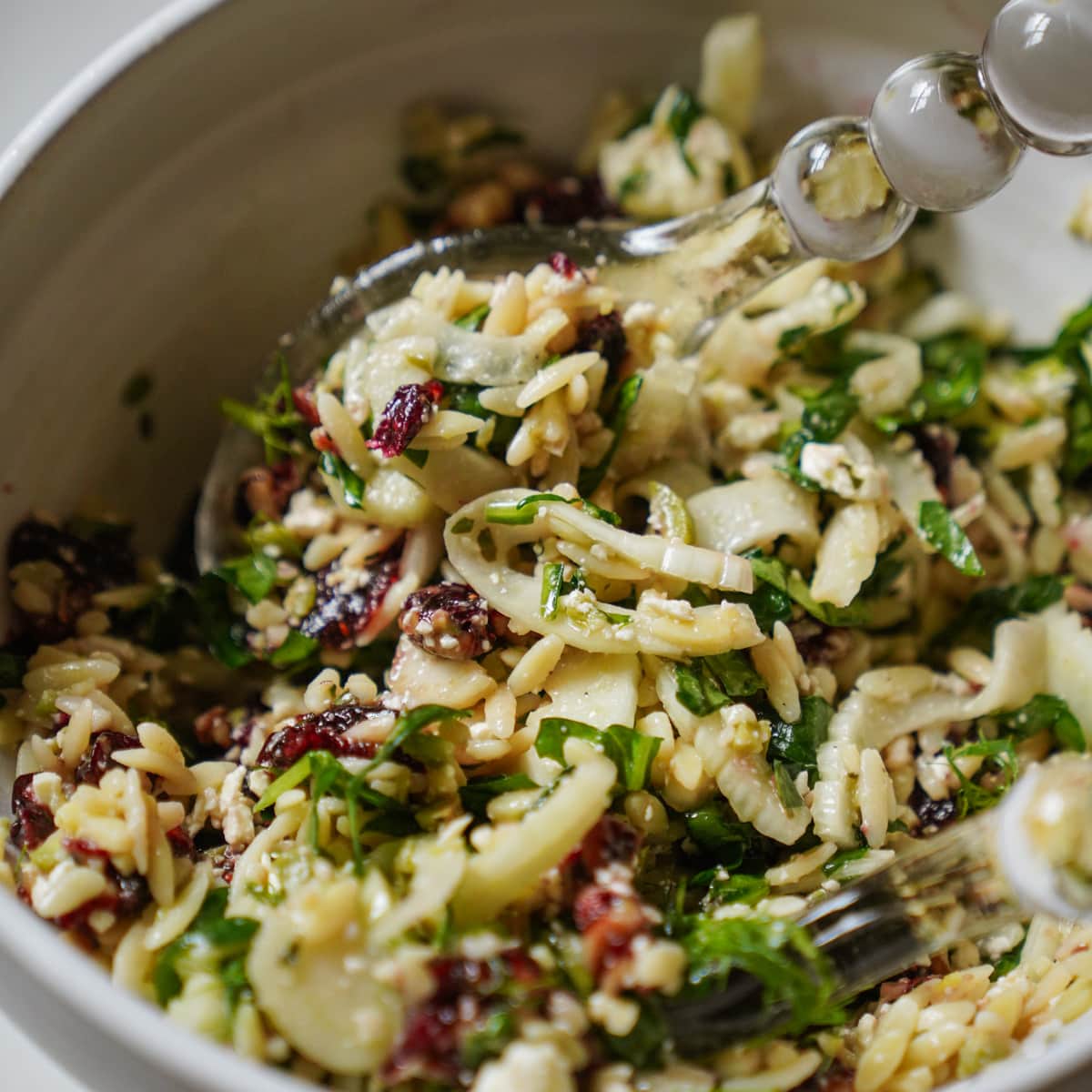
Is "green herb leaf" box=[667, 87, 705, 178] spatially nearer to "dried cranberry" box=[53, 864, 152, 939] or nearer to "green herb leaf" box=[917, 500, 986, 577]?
"green herb leaf" box=[917, 500, 986, 577]

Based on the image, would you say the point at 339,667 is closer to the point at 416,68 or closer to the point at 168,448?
the point at 168,448

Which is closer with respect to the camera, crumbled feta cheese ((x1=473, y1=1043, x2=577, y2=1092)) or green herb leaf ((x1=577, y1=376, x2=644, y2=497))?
crumbled feta cheese ((x1=473, y1=1043, x2=577, y2=1092))

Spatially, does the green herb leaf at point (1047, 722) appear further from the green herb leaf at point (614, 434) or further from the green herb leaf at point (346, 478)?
the green herb leaf at point (346, 478)

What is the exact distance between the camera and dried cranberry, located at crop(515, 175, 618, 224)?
6.96ft

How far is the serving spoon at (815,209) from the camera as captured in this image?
1466mm

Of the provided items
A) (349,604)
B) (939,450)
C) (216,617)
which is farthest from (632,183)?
(216,617)

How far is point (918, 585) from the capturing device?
186 cm

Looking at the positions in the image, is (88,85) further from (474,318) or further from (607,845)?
(607,845)

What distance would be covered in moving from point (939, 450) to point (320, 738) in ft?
3.58

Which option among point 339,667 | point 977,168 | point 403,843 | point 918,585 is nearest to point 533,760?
point 403,843

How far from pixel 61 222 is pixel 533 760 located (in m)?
1.06

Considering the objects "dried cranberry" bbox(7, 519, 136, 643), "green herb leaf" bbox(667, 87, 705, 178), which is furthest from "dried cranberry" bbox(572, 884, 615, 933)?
"green herb leaf" bbox(667, 87, 705, 178)

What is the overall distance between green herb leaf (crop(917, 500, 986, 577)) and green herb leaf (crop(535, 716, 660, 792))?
61cm

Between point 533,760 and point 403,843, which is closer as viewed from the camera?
point 403,843
